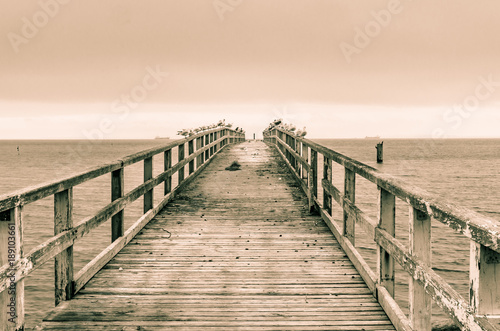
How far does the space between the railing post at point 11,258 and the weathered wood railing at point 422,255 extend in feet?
8.78

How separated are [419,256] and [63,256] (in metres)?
3.05

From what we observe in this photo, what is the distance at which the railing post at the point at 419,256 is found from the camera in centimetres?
336

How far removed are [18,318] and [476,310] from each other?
2.99 metres

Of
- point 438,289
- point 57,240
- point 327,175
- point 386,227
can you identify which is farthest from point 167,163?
point 438,289

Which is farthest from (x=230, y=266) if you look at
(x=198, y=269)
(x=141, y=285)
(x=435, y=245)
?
(x=435, y=245)

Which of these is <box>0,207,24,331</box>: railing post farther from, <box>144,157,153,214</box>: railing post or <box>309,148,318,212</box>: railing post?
<box>309,148,318,212</box>: railing post

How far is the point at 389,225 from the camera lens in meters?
4.41

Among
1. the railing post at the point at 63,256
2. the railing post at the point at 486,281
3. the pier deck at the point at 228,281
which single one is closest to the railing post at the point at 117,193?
the pier deck at the point at 228,281

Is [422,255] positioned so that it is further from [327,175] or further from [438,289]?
[327,175]

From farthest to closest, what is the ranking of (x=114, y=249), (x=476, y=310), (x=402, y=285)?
(x=402, y=285) < (x=114, y=249) < (x=476, y=310)

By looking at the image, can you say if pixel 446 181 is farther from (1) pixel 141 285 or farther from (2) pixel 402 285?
(1) pixel 141 285

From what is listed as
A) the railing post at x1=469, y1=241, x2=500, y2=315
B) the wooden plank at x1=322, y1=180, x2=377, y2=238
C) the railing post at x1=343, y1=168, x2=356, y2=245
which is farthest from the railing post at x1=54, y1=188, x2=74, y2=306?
the railing post at x1=469, y1=241, x2=500, y2=315

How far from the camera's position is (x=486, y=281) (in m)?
2.29

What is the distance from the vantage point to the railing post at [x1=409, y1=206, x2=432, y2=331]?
3359 millimetres
